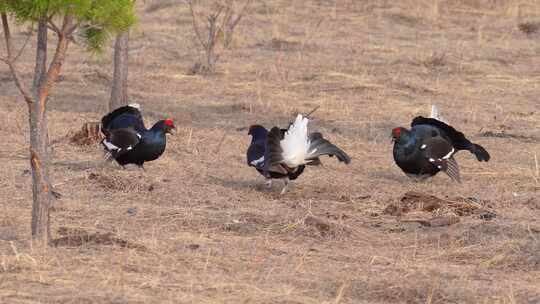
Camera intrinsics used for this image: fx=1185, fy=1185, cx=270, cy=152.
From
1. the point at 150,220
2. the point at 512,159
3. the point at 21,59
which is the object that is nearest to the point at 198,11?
the point at 21,59

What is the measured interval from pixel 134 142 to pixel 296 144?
1.66 meters

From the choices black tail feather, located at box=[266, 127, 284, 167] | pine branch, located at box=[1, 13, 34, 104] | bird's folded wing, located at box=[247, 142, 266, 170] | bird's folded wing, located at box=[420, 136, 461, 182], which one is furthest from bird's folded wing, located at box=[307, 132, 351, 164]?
pine branch, located at box=[1, 13, 34, 104]

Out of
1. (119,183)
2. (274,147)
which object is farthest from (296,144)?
(119,183)

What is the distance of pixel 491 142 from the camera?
42.9ft

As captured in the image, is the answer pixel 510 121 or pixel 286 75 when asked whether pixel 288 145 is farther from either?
pixel 286 75

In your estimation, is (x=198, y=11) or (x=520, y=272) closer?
(x=520, y=272)

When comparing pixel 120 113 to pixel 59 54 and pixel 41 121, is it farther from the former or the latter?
pixel 59 54

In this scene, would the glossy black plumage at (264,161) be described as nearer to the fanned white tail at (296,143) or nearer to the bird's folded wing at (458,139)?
the fanned white tail at (296,143)

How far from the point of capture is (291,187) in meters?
10.5

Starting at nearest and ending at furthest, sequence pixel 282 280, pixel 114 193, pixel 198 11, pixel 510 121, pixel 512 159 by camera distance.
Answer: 1. pixel 282 280
2. pixel 114 193
3. pixel 512 159
4. pixel 510 121
5. pixel 198 11

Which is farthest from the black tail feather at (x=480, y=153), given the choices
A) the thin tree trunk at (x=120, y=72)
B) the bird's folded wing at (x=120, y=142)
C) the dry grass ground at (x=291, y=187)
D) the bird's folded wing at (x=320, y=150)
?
the thin tree trunk at (x=120, y=72)

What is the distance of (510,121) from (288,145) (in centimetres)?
514

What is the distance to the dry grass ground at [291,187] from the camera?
660cm

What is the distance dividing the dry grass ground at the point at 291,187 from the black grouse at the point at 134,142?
0.77ft
